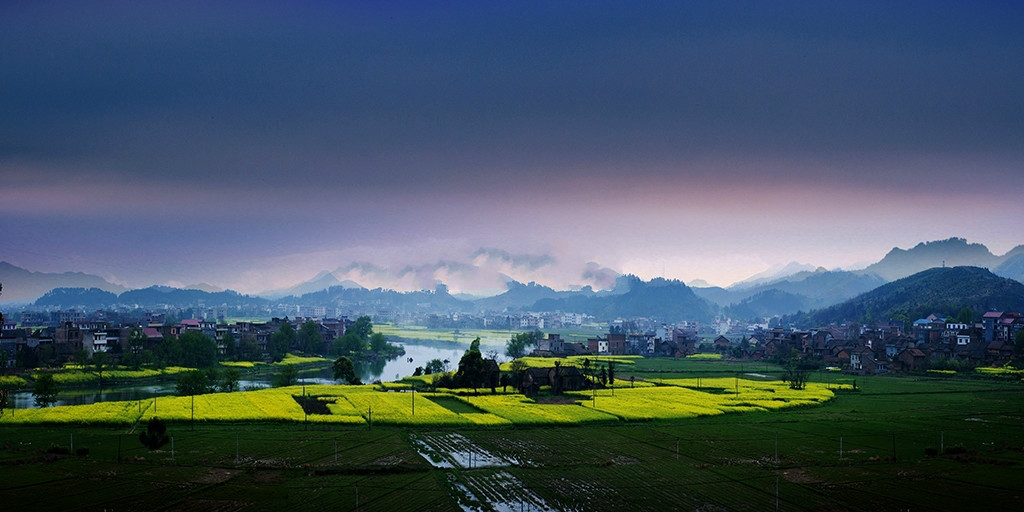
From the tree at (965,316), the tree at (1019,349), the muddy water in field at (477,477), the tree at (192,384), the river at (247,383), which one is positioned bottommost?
the river at (247,383)

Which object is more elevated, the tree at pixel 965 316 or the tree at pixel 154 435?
the tree at pixel 965 316

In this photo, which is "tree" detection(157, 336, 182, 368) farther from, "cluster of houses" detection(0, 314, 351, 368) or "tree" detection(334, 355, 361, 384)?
"tree" detection(334, 355, 361, 384)

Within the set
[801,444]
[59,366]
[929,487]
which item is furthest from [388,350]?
[929,487]

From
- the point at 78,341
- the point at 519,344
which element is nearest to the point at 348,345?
the point at 519,344

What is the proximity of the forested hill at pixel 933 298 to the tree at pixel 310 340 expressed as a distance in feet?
278

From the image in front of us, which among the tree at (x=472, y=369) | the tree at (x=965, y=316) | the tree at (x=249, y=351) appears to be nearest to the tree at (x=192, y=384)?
the tree at (x=472, y=369)

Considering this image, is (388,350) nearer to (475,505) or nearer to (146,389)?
(146,389)

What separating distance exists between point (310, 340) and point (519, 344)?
2656cm

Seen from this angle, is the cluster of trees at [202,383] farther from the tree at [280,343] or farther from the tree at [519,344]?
the tree at [519,344]

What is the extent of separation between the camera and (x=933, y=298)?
128375 mm

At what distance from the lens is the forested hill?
116m

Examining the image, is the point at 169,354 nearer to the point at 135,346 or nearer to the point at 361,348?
the point at 135,346

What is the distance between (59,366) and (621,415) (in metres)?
53.0

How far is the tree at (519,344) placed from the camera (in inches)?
3610
